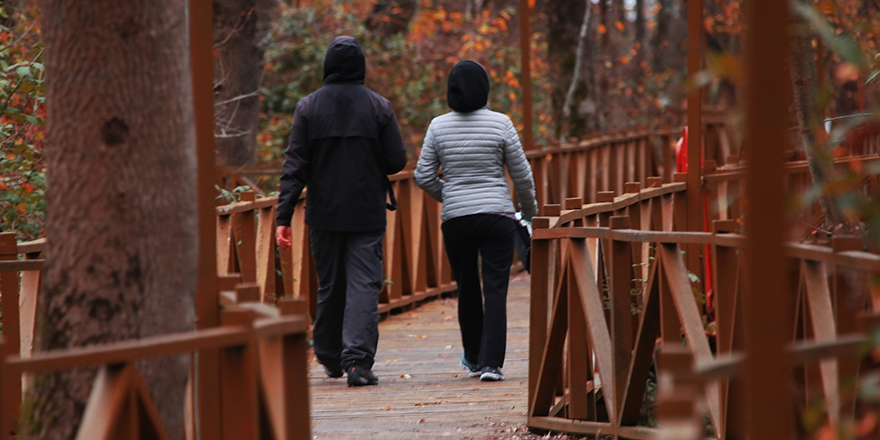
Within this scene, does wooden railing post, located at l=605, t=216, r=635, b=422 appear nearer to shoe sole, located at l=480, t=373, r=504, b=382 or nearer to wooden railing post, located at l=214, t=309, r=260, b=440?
shoe sole, located at l=480, t=373, r=504, b=382

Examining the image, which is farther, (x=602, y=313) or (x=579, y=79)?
(x=579, y=79)

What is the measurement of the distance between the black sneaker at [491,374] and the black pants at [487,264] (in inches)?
1.0

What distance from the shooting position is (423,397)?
615 centimetres

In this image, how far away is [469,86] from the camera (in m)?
6.31

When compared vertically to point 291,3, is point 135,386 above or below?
below

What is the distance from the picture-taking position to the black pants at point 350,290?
6.25 metres

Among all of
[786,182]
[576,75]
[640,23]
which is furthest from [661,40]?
[786,182]

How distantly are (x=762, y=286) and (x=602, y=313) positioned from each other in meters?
2.58

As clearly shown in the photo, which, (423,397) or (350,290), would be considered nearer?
(423,397)

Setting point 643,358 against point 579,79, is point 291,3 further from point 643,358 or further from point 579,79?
point 643,358

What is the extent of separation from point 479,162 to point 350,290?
40.5 inches

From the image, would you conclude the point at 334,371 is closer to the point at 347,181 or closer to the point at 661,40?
the point at 347,181

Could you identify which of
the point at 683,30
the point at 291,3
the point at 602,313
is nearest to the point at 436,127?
the point at 602,313

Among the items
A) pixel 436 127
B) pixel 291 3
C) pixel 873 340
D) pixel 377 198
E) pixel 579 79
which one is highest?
pixel 291 3
